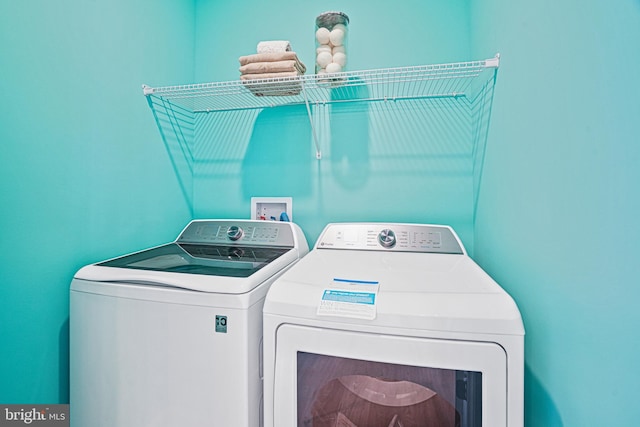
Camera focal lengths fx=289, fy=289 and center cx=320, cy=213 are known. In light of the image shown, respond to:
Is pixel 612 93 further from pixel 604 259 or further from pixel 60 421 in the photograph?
pixel 60 421

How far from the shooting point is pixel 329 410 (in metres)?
0.83

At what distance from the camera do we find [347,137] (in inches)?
63.7

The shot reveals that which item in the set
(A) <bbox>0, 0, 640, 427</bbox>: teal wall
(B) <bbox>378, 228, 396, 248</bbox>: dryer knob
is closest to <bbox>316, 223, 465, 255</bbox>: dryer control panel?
(B) <bbox>378, 228, 396, 248</bbox>: dryer knob

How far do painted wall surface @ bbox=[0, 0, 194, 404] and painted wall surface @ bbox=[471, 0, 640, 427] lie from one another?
1.53 meters

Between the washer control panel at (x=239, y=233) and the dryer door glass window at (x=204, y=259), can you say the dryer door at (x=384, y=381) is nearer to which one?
the dryer door glass window at (x=204, y=259)

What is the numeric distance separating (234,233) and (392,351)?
3.31 feet

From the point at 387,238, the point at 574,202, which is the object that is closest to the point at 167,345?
the point at 387,238

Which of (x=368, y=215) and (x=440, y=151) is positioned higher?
(x=440, y=151)

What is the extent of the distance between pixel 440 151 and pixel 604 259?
1.04m

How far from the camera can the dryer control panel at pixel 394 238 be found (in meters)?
1.32

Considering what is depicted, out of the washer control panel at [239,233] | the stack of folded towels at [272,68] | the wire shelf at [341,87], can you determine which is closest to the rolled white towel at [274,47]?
the stack of folded towels at [272,68]

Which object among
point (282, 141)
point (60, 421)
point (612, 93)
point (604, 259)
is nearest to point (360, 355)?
point (604, 259)

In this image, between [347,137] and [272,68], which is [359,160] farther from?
[272,68]

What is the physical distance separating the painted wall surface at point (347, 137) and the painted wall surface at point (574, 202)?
46 cm
